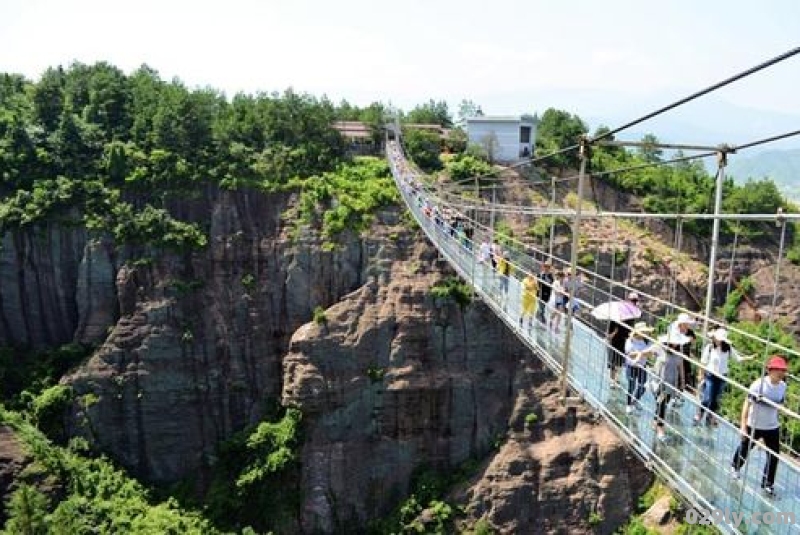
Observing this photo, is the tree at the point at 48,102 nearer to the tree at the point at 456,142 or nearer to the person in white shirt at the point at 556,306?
the tree at the point at 456,142

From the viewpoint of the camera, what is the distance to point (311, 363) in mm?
19266

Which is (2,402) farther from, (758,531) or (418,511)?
(758,531)

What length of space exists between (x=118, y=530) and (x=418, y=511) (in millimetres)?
6922

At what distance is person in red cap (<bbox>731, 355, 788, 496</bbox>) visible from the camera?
17.0 ft

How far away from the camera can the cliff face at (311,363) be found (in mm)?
18891

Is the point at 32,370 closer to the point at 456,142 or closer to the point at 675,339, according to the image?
the point at 456,142

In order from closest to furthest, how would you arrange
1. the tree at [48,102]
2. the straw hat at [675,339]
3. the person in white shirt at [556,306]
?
1. the straw hat at [675,339]
2. the person in white shirt at [556,306]
3. the tree at [48,102]

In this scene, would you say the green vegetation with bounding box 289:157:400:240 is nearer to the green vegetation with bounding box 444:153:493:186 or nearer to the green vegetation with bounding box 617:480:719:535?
the green vegetation with bounding box 444:153:493:186

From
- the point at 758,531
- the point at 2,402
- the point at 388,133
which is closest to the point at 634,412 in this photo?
the point at 758,531

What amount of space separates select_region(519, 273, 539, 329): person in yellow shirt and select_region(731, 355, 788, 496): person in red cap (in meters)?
3.85

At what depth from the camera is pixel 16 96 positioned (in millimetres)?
25656

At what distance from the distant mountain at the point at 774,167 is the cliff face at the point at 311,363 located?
147616mm

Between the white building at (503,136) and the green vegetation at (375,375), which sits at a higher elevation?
the white building at (503,136)

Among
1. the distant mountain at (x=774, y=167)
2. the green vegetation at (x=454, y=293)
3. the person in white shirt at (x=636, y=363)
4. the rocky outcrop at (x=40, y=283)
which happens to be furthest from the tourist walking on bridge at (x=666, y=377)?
the distant mountain at (x=774, y=167)
